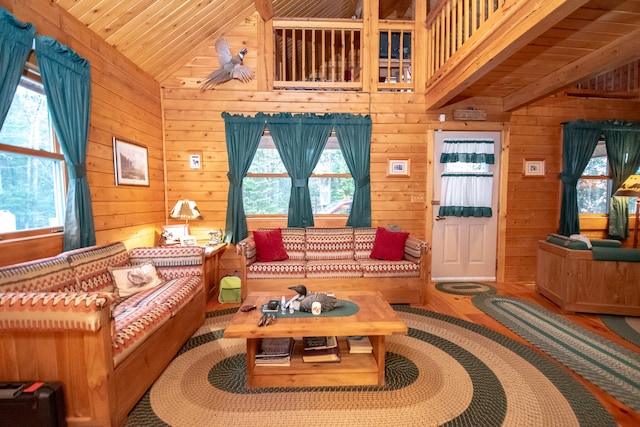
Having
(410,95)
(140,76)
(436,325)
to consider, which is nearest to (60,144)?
(140,76)

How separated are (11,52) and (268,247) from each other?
8.21 feet

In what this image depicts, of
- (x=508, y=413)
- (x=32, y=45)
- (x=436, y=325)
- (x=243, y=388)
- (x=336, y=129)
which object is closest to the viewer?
(x=508, y=413)

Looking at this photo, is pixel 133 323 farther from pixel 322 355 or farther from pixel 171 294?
pixel 322 355

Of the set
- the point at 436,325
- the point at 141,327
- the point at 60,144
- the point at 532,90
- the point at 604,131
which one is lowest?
the point at 436,325

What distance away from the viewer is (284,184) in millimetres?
4047

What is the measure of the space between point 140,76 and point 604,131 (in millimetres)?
5987

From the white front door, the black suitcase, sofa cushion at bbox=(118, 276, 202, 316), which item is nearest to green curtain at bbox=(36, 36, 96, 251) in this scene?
sofa cushion at bbox=(118, 276, 202, 316)

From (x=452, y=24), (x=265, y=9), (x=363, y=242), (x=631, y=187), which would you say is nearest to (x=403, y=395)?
(x=363, y=242)

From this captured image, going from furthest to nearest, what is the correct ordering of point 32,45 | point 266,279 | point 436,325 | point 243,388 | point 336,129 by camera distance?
point 336,129 → point 266,279 → point 436,325 → point 32,45 → point 243,388

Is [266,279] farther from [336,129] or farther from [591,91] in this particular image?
[591,91]

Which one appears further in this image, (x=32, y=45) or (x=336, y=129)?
(x=336, y=129)

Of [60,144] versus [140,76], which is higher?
[140,76]

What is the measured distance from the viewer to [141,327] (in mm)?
1696

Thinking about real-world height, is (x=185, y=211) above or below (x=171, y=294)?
above
